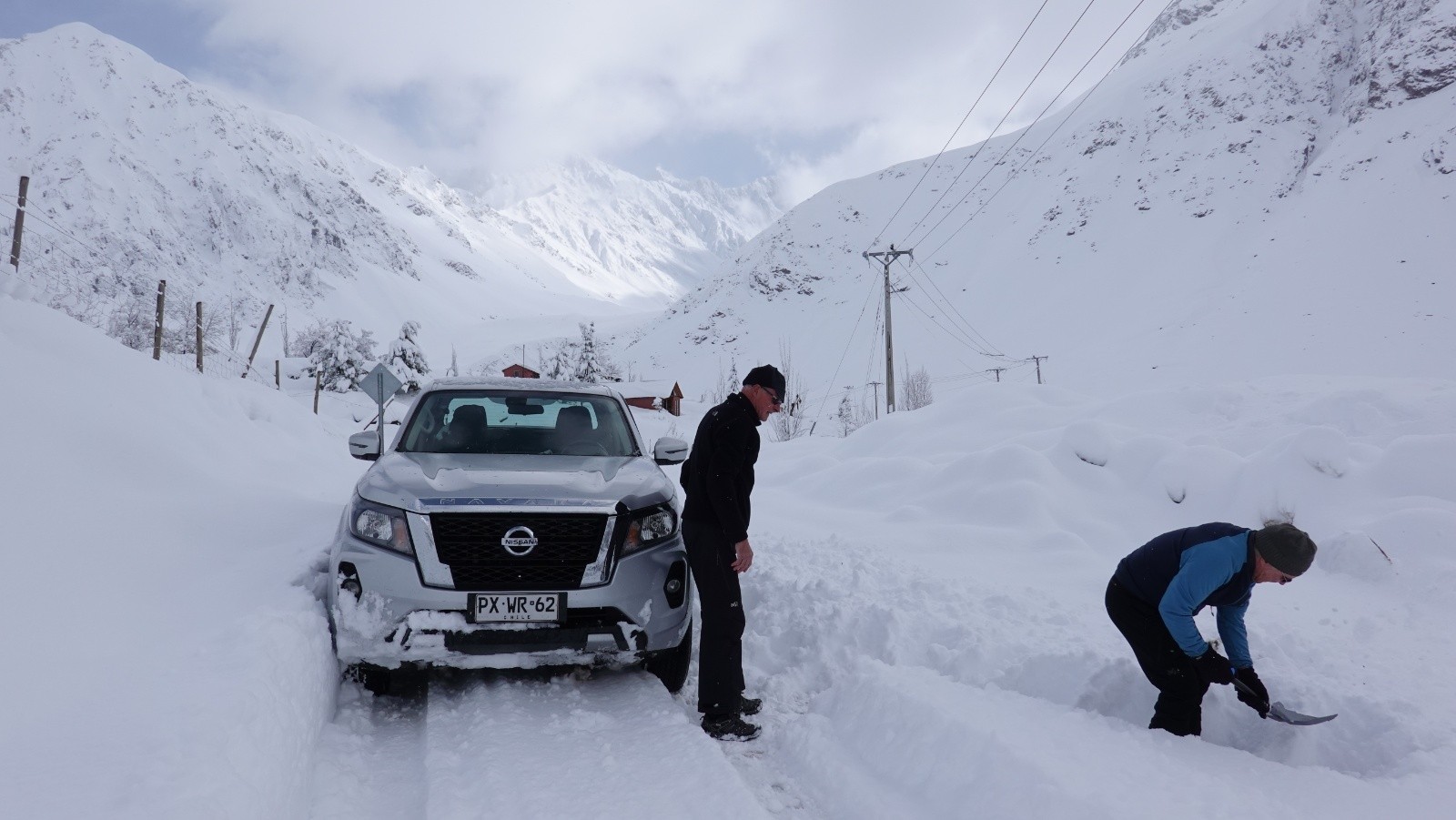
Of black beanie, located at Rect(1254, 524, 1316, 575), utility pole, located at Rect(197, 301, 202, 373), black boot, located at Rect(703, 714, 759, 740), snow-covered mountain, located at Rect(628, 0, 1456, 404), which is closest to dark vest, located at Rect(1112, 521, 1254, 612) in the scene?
black beanie, located at Rect(1254, 524, 1316, 575)

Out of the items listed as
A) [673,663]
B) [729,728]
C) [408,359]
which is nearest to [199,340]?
[673,663]

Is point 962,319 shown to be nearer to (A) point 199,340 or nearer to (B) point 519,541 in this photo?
(A) point 199,340

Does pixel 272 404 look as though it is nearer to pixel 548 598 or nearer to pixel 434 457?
pixel 434 457

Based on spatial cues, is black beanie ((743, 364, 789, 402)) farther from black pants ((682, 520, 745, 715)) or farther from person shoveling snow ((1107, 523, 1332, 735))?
person shoveling snow ((1107, 523, 1332, 735))

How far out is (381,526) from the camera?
143 inches

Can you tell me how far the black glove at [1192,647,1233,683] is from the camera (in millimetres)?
3158

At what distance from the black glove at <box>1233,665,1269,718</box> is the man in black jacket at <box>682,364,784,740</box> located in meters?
2.15

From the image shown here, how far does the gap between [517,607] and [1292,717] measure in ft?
11.3

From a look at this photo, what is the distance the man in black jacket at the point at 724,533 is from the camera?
3740mm

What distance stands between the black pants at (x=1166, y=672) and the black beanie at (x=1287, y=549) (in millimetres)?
511

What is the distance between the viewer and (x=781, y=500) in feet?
35.6

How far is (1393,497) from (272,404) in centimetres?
1487

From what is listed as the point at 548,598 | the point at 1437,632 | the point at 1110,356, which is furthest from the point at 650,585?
the point at 1110,356

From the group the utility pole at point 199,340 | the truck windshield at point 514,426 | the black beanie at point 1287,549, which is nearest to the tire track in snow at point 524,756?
the truck windshield at point 514,426
